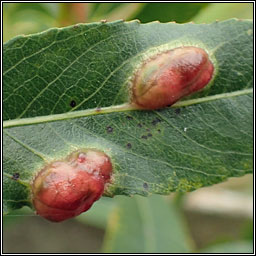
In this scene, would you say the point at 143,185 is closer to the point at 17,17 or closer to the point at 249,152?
the point at 249,152

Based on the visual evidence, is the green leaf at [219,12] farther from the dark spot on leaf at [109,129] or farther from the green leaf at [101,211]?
the green leaf at [101,211]

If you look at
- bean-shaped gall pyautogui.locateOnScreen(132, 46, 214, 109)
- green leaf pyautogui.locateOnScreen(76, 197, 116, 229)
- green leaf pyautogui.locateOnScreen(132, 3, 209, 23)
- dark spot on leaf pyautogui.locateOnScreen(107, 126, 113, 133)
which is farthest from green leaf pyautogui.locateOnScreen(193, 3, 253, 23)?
green leaf pyautogui.locateOnScreen(76, 197, 116, 229)

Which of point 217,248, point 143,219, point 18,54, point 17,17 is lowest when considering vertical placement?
point 217,248

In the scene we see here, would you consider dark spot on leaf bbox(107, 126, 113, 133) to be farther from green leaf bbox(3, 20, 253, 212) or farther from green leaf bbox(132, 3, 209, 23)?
green leaf bbox(132, 3, 209, 23)

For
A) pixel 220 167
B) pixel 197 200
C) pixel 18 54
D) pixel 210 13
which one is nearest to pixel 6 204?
pixel 18 54

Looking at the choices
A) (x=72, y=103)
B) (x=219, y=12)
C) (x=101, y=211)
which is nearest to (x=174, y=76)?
(x=72, y=103)

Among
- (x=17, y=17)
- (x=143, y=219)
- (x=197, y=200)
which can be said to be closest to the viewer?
(x=17, y=17)

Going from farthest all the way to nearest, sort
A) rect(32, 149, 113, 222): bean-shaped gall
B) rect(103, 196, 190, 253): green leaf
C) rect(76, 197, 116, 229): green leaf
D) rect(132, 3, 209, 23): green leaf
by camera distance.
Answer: rect(76, 197, 116, 229): green leaf
rect(103, 196, 190, 253): green leaf
rect(132, 3, 209, 23): green leaf
rect(32, 149, 113, 222): bean-shaped gall

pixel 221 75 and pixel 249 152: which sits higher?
pixel 221 75
